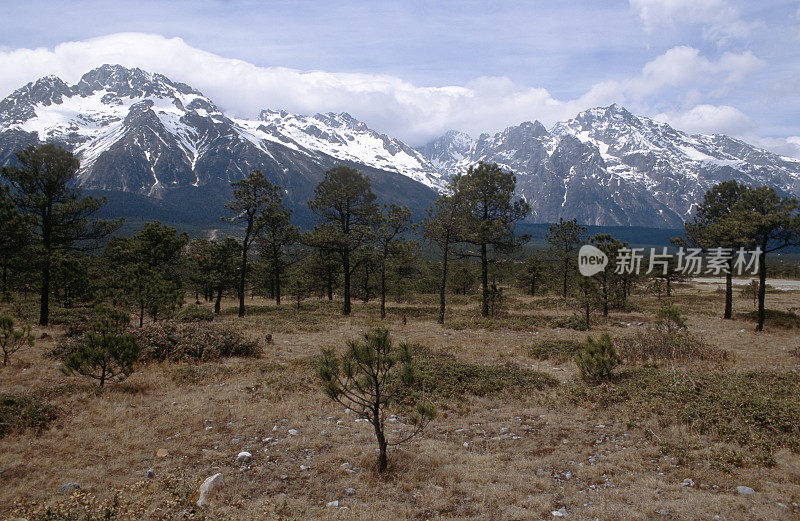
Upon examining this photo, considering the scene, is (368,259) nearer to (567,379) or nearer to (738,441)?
(567,379)

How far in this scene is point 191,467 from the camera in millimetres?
7270

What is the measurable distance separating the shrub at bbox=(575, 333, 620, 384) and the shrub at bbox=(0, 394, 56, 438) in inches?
582

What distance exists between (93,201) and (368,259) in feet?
60.0

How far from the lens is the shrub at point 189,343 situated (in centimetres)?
1539

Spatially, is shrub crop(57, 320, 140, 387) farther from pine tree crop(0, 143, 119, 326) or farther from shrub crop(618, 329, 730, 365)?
shrub crop(618, 329, 730, 365)

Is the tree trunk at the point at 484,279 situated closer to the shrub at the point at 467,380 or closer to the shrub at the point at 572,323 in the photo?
the shrub at the point at 572,323

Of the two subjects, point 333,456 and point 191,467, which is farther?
point 333,456

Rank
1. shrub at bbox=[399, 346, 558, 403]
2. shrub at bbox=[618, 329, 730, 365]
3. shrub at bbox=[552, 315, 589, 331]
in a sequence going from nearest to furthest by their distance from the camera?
shrub at bbox=[399, 346, 558, 403]
shrub at bbox=[618, 329, 730, 365]
shrub at bbox=[552, 315, 589, 331]

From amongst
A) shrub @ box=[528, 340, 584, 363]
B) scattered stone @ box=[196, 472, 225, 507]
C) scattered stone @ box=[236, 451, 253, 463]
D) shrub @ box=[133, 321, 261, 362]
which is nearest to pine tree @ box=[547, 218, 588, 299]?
shrub @ box=[528, 340, 584, 363]

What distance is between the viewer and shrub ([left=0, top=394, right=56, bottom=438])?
8.29m

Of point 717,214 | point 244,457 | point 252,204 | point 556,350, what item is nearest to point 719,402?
point 556,350

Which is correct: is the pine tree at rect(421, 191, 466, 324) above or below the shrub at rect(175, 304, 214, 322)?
above

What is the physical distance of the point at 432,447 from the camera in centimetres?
834

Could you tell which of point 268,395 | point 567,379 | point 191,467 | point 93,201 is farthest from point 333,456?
point 93,201
